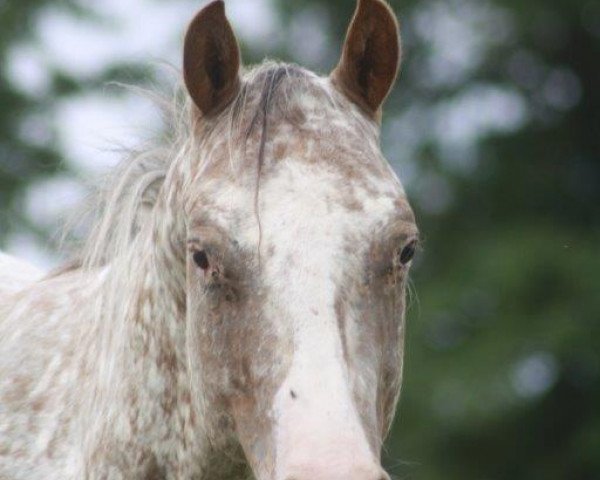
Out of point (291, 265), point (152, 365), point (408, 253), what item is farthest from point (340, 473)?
point (152, 365)

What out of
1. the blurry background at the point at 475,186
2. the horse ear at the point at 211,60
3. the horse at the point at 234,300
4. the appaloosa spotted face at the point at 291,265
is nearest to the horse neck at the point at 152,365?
the horse at the point at 234,300

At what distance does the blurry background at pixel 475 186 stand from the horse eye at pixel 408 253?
12.4 m

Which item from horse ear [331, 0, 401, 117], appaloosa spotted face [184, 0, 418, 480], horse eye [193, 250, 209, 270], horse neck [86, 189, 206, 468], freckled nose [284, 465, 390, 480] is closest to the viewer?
freckled nose [284, 465, 390, 480]

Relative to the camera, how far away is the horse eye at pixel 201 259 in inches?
185

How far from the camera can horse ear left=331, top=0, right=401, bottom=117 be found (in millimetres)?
5137

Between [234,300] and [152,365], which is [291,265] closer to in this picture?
[234,300]

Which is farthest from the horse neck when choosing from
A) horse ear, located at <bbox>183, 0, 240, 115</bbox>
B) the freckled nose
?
the freckled nose

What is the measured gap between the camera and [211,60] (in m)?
5.05

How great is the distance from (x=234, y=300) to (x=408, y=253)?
502 mm

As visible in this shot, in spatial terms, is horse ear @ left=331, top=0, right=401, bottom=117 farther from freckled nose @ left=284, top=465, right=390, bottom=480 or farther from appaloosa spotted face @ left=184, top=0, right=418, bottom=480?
freckled nose @ left=284, top=465, right=390, bottom=480

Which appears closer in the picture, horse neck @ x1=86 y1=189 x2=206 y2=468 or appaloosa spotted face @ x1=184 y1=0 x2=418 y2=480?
appaloosa spotted face @ x1=184 y1=0 x2=418 y2=480

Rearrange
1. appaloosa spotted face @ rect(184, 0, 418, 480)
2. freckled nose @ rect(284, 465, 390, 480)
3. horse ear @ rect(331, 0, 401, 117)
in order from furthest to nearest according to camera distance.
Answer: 1. horse ear @ rect(331, 0, 401, 117)
2. appaloosa spotted face @ rect(184, 0, 418, 480)
3. freckled nose @ rect(284, 465, 390, 480)

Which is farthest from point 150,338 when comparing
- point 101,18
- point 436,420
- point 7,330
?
point 101,18

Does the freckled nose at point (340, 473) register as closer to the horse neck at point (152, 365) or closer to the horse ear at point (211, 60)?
the horse neck at point (152, 365)
